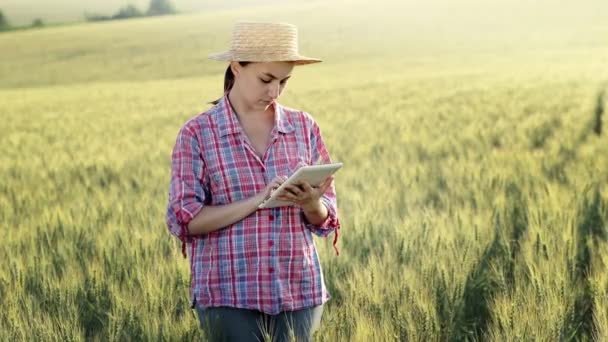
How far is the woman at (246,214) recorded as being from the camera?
2.30 metres

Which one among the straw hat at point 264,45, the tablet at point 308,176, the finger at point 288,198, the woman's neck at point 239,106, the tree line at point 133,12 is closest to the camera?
the tablet at point 308,176

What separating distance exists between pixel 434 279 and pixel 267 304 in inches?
25.1

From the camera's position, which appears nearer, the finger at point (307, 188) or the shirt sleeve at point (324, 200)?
the finger at point (307, 188)

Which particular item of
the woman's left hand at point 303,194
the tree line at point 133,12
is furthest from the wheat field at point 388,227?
the tree line at point 133,12

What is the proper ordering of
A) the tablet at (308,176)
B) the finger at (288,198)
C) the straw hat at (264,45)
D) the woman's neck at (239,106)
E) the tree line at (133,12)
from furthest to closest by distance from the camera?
the tree line at (133,12)
the woman's neck at (239,106)
the straw hat at (264,45)
the finger at (288,198)
the tablet at (308,176)

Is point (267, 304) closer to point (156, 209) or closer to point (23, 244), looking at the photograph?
point (23, 244)

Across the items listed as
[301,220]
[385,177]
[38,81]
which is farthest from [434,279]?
[38,81]

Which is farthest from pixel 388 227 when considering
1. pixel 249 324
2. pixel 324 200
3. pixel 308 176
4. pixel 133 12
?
pixel 133 12

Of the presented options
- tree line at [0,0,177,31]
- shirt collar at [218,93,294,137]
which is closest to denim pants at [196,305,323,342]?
shirt collar at [218,93,294,137]

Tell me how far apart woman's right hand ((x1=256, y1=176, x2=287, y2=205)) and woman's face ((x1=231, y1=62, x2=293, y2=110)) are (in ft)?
0.84

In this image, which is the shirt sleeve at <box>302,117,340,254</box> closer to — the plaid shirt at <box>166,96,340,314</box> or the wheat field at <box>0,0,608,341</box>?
the plaid shirt at <box>166,96,340,314</box>

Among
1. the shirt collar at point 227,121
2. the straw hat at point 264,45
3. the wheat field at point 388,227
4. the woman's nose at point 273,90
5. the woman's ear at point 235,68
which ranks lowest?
the wheat field at point 388,227

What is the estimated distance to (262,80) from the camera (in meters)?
2.31

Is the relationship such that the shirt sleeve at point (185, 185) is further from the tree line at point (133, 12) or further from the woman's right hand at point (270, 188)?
the tree line at point (133, 12)
